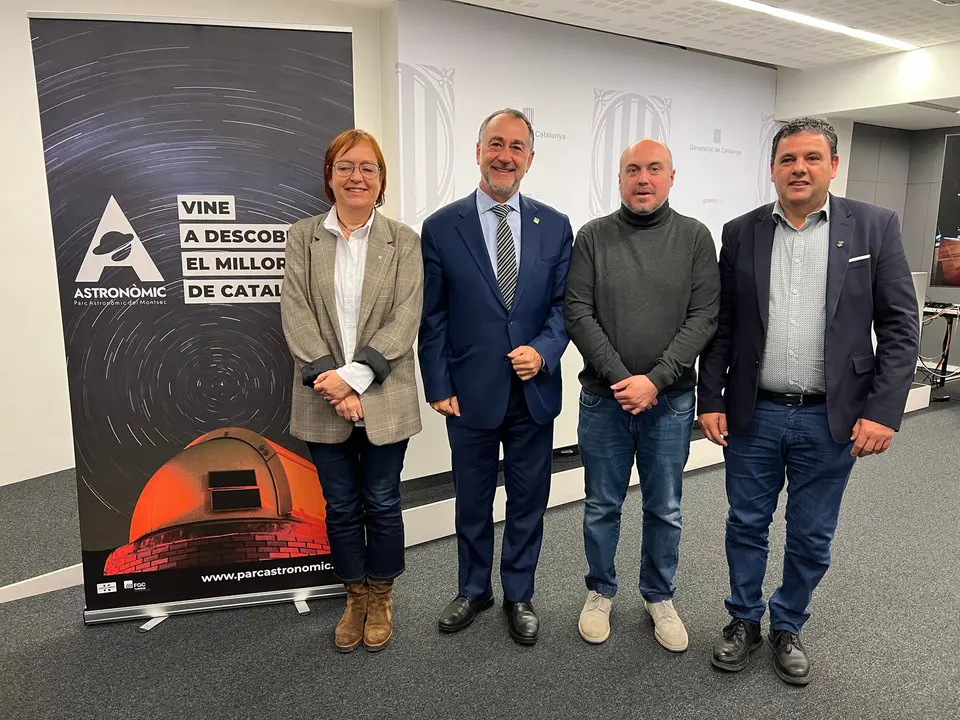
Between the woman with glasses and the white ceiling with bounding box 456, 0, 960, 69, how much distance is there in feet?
→ 6.21

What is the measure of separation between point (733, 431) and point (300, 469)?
1.61 meters

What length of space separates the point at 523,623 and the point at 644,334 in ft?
3.69

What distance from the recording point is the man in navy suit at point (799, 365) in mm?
1921

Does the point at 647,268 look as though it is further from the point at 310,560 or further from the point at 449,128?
the point at 449,128

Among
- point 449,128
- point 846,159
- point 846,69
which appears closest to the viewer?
point 449,128

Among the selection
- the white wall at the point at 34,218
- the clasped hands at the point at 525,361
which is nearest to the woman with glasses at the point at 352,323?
the clasped hands at the point at 525,361

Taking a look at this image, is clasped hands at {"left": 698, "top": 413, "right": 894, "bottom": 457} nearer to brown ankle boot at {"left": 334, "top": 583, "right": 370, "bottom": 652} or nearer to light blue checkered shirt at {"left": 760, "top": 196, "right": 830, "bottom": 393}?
light blue checkered shirt at {"left": 760, "top": 196, "right": 830, "bottom": 393}

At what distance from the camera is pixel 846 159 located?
232 inches

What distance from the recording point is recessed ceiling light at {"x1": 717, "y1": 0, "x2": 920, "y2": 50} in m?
3.59

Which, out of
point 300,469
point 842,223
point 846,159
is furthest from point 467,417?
point 846,159

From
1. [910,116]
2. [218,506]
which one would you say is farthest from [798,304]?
[910,116]

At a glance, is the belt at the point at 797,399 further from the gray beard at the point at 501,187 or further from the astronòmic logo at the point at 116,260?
the astronòmic logo at the point at 116,260

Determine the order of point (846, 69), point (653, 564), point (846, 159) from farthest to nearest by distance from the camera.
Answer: point (846, 159), point (846, 69), point (653, 564)

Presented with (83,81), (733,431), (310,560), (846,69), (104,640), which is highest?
(846,69)
